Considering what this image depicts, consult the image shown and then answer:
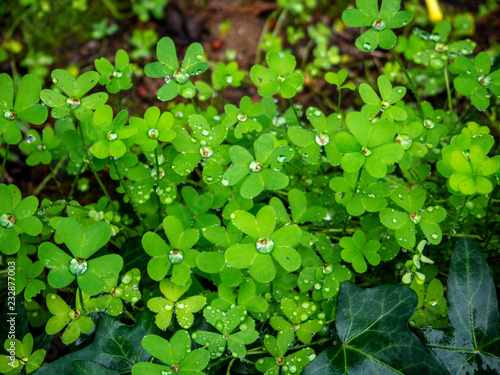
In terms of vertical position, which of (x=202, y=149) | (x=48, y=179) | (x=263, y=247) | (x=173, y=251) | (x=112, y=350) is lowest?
(x=48, y=179)

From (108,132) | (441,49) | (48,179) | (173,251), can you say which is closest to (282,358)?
(173,251)

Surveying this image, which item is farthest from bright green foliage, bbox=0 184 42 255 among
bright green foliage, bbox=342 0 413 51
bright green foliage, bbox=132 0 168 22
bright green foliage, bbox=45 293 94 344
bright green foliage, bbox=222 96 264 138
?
bright green foliage, bbox=132 0 168 22

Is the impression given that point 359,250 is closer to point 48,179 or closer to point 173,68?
point 173,68

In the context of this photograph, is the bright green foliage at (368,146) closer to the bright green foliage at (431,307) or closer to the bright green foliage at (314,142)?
the bright green foliage at (314,142)

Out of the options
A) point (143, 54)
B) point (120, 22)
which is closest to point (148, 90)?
point (143, 54)

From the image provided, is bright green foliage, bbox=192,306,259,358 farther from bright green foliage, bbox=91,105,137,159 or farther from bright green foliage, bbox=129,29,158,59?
bright green foliage, bbox=129,29,158,59

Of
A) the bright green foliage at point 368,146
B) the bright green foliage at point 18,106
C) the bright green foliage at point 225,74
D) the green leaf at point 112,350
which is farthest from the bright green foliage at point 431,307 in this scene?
the bright green foliage at point 18,106

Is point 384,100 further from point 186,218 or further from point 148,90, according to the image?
point 148,90
